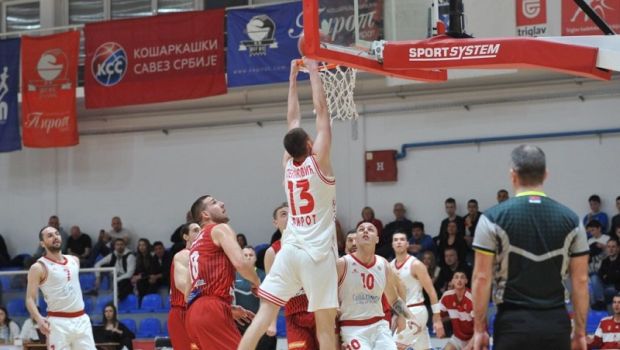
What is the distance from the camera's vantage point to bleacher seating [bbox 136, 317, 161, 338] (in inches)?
742

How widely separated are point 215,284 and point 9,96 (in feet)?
47.9

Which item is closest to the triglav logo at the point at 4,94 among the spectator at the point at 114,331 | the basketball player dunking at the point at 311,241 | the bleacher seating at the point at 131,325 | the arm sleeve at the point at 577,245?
the bleacher seating at the point at 131,325

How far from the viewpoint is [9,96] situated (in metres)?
21.8

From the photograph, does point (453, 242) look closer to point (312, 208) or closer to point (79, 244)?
point (79, 244)

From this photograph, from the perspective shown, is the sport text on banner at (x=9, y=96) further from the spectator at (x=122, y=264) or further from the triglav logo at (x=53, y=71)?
the spectator at (x=122, y=264)

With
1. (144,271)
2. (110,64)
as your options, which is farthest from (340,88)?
(110,64)

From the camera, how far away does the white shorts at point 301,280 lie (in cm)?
824

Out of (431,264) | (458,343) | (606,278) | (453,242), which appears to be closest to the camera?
(458,343)

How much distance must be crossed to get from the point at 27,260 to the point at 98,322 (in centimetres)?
419

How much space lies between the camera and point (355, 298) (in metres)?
9.43

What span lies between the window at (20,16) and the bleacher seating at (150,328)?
8691mm

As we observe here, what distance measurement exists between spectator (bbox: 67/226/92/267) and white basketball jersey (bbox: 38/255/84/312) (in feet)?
29.0

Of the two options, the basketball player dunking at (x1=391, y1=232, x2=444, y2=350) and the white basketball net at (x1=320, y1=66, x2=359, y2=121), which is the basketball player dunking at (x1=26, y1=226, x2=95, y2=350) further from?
the white basketball net at (x1=320, y1=66, x2=359, y2=121)

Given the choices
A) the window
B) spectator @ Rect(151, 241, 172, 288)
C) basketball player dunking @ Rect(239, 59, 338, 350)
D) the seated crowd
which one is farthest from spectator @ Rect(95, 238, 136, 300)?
basketball player dunking @ Rect(239, 59, 338, 350)
